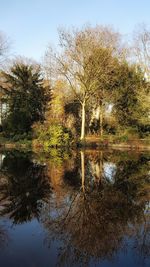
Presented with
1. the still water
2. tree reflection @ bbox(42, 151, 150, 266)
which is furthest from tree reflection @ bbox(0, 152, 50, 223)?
tree reflection @ bbox(42, 151, 150, 266)

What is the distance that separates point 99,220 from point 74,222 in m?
0.55

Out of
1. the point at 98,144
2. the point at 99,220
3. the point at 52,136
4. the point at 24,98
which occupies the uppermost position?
the point at 24,98

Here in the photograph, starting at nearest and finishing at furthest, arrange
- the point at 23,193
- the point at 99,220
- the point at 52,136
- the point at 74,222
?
the point at 74,222 < the point at 99,220 < the point at 23,193 < the point at 52,136

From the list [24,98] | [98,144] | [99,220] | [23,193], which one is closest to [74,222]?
[99,220]

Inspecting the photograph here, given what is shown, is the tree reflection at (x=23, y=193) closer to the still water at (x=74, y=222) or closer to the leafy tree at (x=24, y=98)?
the still water at (x=74, y=222)

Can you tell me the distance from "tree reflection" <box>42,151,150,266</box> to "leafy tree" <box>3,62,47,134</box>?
81.1ft

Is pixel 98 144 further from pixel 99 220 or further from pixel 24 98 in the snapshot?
pixel 99 220

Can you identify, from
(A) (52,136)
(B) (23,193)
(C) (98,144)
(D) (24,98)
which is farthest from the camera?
(D) (24,98)

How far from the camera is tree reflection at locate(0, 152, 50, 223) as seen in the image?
22.9 feet

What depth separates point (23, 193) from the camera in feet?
29.1

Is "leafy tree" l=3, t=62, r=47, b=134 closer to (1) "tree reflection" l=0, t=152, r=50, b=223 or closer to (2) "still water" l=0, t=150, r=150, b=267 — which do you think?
(1) "tree reflection" l=0, t=152, r=50, b=223

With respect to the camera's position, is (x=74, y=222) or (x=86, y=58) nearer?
(x=74, y=222)

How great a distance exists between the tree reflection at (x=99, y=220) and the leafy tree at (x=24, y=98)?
2472 centimetres

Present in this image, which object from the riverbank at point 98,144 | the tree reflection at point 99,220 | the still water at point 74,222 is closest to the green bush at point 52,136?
the riverbank at point 98,144
